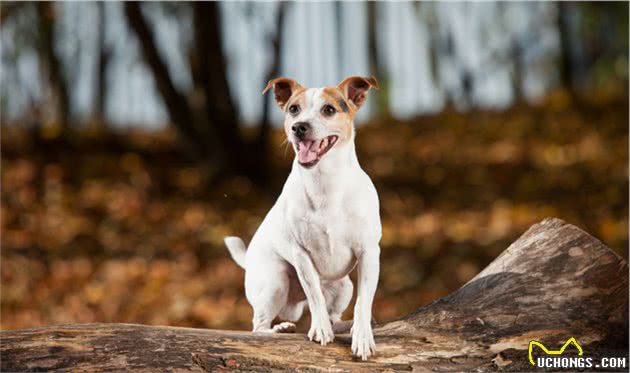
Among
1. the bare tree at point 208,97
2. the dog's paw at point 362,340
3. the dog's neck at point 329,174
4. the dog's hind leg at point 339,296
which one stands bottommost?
the dog's paw at point 362,340

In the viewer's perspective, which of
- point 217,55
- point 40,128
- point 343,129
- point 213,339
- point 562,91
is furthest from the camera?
Answer: point 562,91

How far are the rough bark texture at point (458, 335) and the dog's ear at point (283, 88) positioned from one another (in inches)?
41.4

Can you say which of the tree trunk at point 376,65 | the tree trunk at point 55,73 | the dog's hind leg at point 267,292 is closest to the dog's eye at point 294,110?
the dog's hind leg at point 267,292

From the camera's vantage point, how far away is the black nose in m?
2.60

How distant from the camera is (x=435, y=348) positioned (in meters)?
3.12

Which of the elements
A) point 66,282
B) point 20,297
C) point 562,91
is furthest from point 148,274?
point 562,91

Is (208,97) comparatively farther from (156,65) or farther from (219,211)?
(219,211)

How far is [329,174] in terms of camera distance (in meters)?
2.77

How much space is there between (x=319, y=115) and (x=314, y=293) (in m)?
0.75

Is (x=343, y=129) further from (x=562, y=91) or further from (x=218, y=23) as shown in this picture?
(x=562, y=91)

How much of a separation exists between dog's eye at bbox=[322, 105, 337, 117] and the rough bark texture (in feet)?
3.30

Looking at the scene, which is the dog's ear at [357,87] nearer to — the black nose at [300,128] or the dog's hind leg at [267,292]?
the black nose at [300,128]

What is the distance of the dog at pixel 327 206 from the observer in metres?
2.68

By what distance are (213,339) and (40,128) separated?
25.5ft
